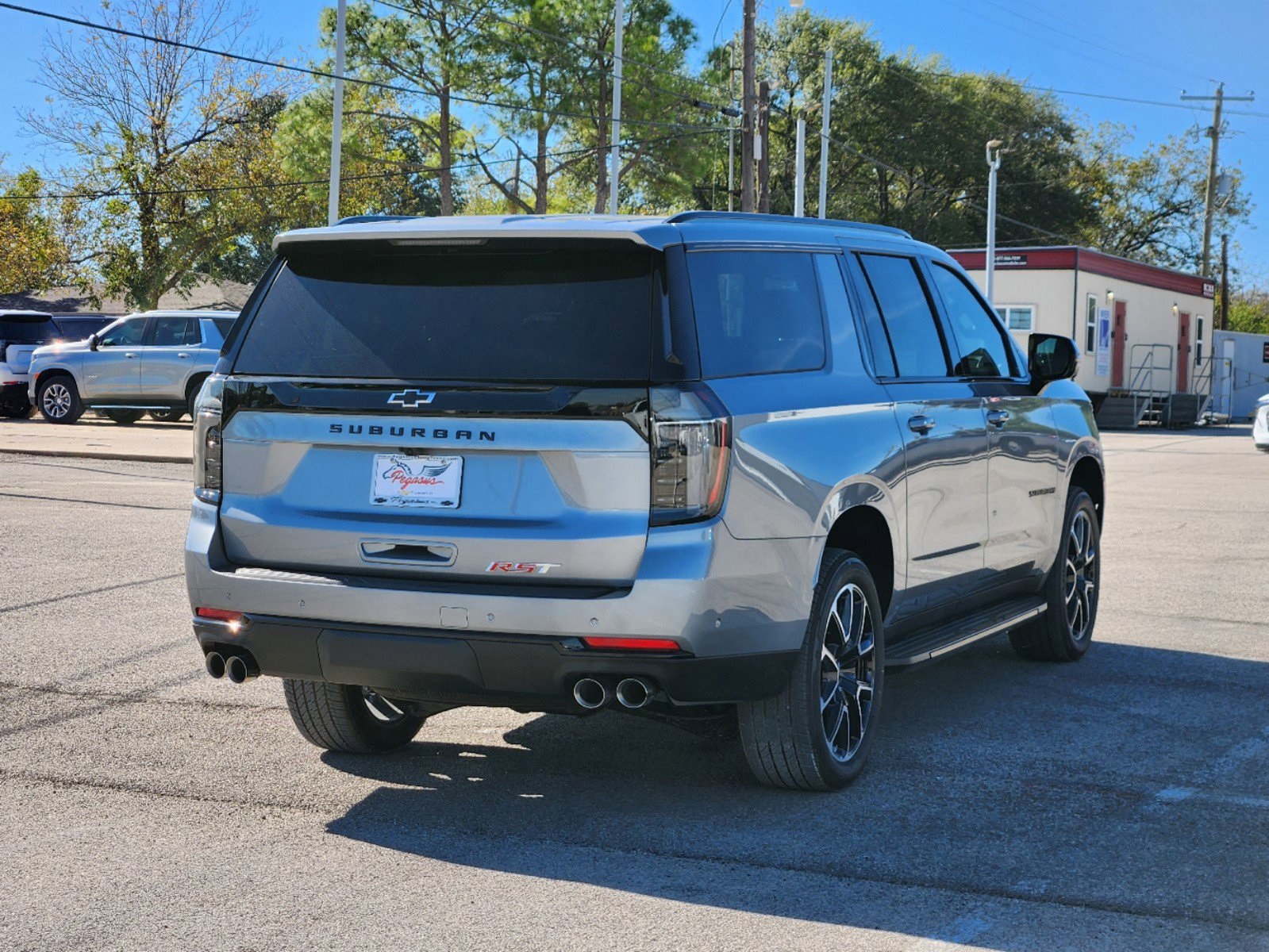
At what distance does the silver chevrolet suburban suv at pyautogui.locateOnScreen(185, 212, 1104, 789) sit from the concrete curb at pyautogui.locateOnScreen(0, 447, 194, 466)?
15203 millimetres

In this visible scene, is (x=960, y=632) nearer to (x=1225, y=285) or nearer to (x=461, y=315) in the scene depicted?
(x=461, y=315)

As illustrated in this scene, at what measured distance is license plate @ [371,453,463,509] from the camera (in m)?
4.80

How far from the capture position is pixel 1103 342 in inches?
1607

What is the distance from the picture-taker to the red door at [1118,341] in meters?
41.8

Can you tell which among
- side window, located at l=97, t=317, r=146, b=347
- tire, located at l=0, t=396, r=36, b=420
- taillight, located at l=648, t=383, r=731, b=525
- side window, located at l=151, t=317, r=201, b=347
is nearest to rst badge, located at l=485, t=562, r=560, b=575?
taillight, located at l=648, t=383, r=731, b=525

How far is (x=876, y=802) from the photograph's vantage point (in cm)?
535

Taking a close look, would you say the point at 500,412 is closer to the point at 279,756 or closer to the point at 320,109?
the point at 279,756

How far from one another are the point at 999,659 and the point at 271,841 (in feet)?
14.6

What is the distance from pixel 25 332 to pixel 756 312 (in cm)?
2775

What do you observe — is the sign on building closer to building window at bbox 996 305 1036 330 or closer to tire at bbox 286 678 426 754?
building window at bbox 996 305 1036 330

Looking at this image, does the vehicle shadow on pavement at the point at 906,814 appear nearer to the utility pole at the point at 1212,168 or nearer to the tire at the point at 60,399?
the tire at the point at 60,399

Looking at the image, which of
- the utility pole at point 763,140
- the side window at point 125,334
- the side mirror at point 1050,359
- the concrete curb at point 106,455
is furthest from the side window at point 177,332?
the side mirror at point 1050,359

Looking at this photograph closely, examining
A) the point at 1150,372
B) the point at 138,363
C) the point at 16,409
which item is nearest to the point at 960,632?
the point at 138,363

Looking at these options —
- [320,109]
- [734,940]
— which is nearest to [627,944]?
[734,940]
